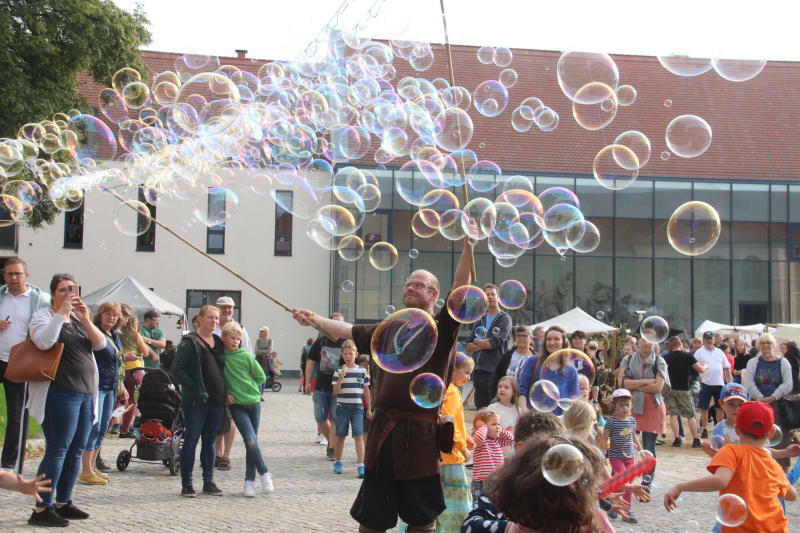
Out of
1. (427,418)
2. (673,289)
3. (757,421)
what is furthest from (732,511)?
(673,289)

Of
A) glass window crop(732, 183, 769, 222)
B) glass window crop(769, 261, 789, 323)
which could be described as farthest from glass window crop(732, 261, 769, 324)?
glass window crop(732, 183, 769, 222)

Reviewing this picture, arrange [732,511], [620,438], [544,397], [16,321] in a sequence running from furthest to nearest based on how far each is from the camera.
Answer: [620,438] → [16,321] → [544,397] → [732,511]

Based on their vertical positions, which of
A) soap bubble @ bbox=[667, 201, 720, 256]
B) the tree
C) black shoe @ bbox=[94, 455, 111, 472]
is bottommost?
black shoe @ bbox=[94, 455, 111, 472]

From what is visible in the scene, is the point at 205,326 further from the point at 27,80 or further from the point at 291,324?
the point at 291,324

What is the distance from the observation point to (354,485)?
8164 millimetres

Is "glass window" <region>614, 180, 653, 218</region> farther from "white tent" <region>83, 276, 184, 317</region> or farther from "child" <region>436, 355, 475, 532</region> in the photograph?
"child" <region>436, 355, 475, 532</region>

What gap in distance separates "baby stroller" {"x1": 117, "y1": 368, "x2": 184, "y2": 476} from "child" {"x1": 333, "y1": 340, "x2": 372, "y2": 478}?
159 cm

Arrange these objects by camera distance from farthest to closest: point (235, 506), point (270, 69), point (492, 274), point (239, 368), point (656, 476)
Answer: point (492, 274) < point (270, 69) < point (656, 476) < point (239, 368) < point (235, 506)

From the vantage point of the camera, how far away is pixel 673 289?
96.8 ft

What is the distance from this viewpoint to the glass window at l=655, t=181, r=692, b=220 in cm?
2869

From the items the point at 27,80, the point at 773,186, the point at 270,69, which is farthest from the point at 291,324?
the point at 270,69

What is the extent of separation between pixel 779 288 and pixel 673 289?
3.57 meters

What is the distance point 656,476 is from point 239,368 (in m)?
4.63

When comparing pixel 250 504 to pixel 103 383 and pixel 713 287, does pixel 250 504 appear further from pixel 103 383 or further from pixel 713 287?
pixel 713 287
